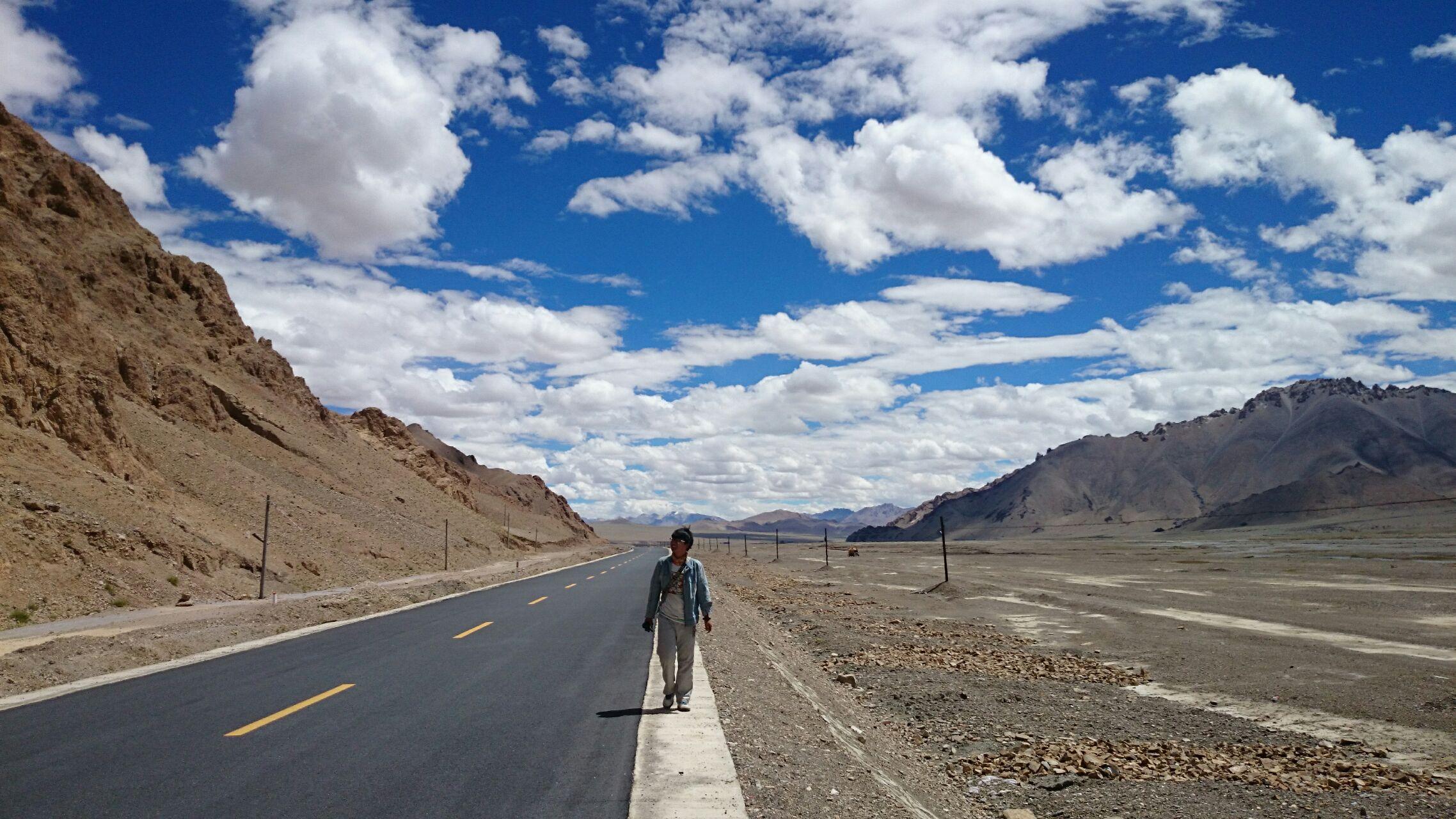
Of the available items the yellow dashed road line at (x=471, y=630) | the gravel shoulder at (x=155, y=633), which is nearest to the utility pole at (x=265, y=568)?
the gravel shoulder at (x=155, y=633)

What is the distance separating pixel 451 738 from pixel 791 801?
139 inches

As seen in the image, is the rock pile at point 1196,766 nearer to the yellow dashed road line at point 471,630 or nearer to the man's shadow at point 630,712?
the man's shadow at point 630,712

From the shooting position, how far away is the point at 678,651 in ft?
31.5

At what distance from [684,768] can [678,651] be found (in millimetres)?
2445

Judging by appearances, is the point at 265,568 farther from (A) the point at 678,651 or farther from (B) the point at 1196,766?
(B) the point at 1196,766

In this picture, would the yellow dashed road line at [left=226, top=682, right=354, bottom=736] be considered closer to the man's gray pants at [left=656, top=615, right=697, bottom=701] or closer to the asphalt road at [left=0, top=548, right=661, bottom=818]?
the asphalt road at [left=0, top=548, right=661, bottom=818]

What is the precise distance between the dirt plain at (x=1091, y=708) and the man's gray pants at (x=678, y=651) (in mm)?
639

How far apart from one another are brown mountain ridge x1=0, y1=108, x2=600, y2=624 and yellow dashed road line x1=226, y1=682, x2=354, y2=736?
16.4m

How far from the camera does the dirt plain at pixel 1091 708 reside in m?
8.32

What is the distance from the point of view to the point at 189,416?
54594 millimetres

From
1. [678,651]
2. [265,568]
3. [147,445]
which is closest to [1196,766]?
[678,651]

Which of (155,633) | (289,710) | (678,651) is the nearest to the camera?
(289,710)

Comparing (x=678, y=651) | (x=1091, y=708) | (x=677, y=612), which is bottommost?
(x=1091, y=708)

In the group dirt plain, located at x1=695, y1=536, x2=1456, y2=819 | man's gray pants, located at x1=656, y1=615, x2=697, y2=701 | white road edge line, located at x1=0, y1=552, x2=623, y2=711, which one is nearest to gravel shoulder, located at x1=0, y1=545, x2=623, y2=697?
white road edge line, located at x1=0, y1=552, x2=623, y2=711
